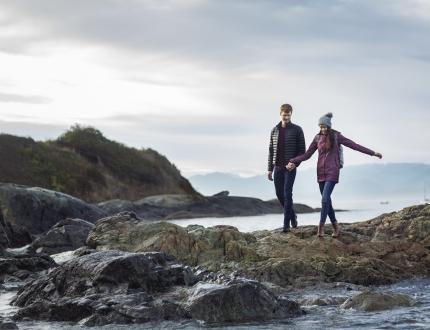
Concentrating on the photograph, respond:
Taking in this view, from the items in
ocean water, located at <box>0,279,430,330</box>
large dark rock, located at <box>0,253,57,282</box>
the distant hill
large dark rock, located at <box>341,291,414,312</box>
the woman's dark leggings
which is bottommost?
ocean water, located at <box>0,279,430,330</box>

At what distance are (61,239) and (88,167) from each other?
46009 millimetres

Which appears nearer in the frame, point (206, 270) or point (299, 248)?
point (206, 270)

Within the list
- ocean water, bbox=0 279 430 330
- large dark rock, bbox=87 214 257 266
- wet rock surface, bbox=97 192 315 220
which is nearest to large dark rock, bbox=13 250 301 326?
ocean water, bbox=0 279 430 330

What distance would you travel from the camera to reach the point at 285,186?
17.0 meters

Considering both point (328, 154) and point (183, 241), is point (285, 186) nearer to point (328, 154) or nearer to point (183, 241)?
point (328, 154)

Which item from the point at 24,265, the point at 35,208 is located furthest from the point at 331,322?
the point at 35,208

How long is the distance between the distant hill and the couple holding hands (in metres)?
46.7

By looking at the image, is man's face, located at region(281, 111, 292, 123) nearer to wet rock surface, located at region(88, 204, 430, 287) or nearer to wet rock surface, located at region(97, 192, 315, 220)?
wet rock surface, located at region(88, 204, 430, 287)

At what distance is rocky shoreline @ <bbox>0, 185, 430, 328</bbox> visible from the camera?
1158 cm

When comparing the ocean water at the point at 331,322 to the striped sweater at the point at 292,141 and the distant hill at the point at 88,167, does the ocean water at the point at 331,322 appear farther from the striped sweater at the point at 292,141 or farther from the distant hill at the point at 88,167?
the distant hill at the point at 88,167

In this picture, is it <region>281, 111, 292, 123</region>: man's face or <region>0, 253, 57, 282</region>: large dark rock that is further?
<region>0, 253, 57, 282</region>: large dark rock

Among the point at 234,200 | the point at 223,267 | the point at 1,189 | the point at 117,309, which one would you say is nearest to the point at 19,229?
the point at 1,189

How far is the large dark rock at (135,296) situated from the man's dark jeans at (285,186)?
14.4ft

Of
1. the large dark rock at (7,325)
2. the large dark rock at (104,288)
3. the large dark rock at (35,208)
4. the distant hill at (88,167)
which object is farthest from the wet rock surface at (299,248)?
the distant hill at (88,167)
